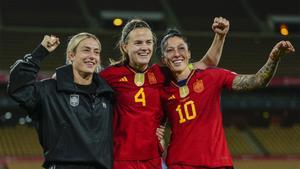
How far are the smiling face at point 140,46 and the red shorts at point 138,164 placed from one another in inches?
32.0

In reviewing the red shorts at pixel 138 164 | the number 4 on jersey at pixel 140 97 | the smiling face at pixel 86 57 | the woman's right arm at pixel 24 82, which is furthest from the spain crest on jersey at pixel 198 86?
the woman's right arm at pixel 24 82

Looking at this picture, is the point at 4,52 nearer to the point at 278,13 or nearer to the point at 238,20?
the point at 238,20

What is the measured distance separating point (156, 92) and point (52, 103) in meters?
0.94

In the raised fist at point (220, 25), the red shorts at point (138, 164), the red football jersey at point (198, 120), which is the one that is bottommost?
the red shorts at point (138, 164)

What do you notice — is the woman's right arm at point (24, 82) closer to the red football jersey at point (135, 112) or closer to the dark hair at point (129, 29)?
the red football jersey at point (135, 112)

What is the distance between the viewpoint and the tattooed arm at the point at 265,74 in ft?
14.4

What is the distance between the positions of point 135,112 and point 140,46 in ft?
1.86

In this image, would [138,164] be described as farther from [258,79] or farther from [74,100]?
[258,79]

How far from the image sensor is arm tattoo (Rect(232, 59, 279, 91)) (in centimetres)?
455

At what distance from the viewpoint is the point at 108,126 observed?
4.58 m

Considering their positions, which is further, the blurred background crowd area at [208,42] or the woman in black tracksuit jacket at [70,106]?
the blurred background crowd area at [208,42]

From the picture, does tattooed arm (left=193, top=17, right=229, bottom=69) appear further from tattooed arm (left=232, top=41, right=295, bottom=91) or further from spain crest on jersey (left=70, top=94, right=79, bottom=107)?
spain crest on jersey (left=70, top=94, right=79, bottom=107)

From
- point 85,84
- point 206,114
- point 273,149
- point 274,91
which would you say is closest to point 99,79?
point 85,84

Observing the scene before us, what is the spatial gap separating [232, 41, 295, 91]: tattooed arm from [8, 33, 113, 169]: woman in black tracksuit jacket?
42.8 inches
